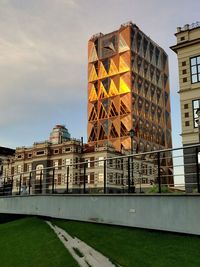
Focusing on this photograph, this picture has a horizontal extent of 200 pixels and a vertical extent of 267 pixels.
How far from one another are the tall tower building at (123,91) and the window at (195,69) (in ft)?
258

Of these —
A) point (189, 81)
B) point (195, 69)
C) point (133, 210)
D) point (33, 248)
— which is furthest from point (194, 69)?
point (33, 248)

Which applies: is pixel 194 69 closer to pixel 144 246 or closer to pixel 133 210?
pixel 133 210

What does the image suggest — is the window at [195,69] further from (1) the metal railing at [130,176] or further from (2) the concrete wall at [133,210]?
(2) the concrete wall at [133,210]

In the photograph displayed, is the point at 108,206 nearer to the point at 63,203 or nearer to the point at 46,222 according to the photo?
the point at 63,203

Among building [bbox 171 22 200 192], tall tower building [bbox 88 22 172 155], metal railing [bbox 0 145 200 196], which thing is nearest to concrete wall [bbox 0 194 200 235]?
metal railing [bbox 0 145 200 196]

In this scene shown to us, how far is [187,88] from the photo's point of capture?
27.0 m

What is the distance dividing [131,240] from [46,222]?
654 cm

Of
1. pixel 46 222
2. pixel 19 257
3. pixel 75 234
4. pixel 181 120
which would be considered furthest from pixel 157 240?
pixel 181 120

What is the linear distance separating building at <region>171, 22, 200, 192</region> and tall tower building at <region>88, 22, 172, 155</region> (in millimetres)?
77672

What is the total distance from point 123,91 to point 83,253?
101 m

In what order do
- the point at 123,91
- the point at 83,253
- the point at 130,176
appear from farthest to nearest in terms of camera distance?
the point at 123,91 < the point at 130,176 < the point at 83,253

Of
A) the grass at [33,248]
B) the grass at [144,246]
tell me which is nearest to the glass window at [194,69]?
the grass at [33,248]

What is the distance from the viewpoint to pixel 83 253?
37.6ft

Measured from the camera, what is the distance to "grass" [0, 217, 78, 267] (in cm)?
1160
